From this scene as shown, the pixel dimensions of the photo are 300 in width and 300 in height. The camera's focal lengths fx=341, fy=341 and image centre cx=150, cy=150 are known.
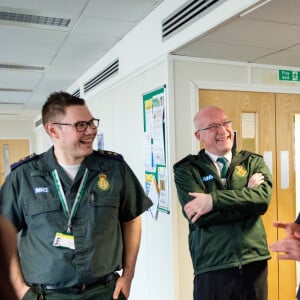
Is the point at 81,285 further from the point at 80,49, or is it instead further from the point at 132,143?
the point at 80,49

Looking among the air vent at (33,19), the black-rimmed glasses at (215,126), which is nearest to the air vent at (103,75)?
the air vent at (33,19)

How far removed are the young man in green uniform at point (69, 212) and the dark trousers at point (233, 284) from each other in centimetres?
46

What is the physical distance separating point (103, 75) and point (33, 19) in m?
1.23

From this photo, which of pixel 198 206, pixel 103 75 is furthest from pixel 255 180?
pixel 103 75

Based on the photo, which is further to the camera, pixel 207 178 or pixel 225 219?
pixel 207 178

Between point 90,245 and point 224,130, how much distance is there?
1024mm

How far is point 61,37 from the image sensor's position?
10.8ft

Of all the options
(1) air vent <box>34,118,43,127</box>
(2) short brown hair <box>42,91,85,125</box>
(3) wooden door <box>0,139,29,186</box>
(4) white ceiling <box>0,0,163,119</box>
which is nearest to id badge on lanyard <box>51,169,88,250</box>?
(2) short brown hair <box>42,91,85,125</box>

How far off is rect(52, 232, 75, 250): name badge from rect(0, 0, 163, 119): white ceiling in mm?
1781

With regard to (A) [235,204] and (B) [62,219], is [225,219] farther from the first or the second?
(B) [62,219]

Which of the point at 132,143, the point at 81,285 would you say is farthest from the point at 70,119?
the point at 132,143

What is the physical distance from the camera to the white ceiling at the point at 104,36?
2096 millimetres

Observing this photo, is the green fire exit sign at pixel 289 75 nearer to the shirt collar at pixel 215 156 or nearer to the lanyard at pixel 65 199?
the shirt collar at pixel 215 156

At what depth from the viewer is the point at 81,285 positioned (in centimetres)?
157
